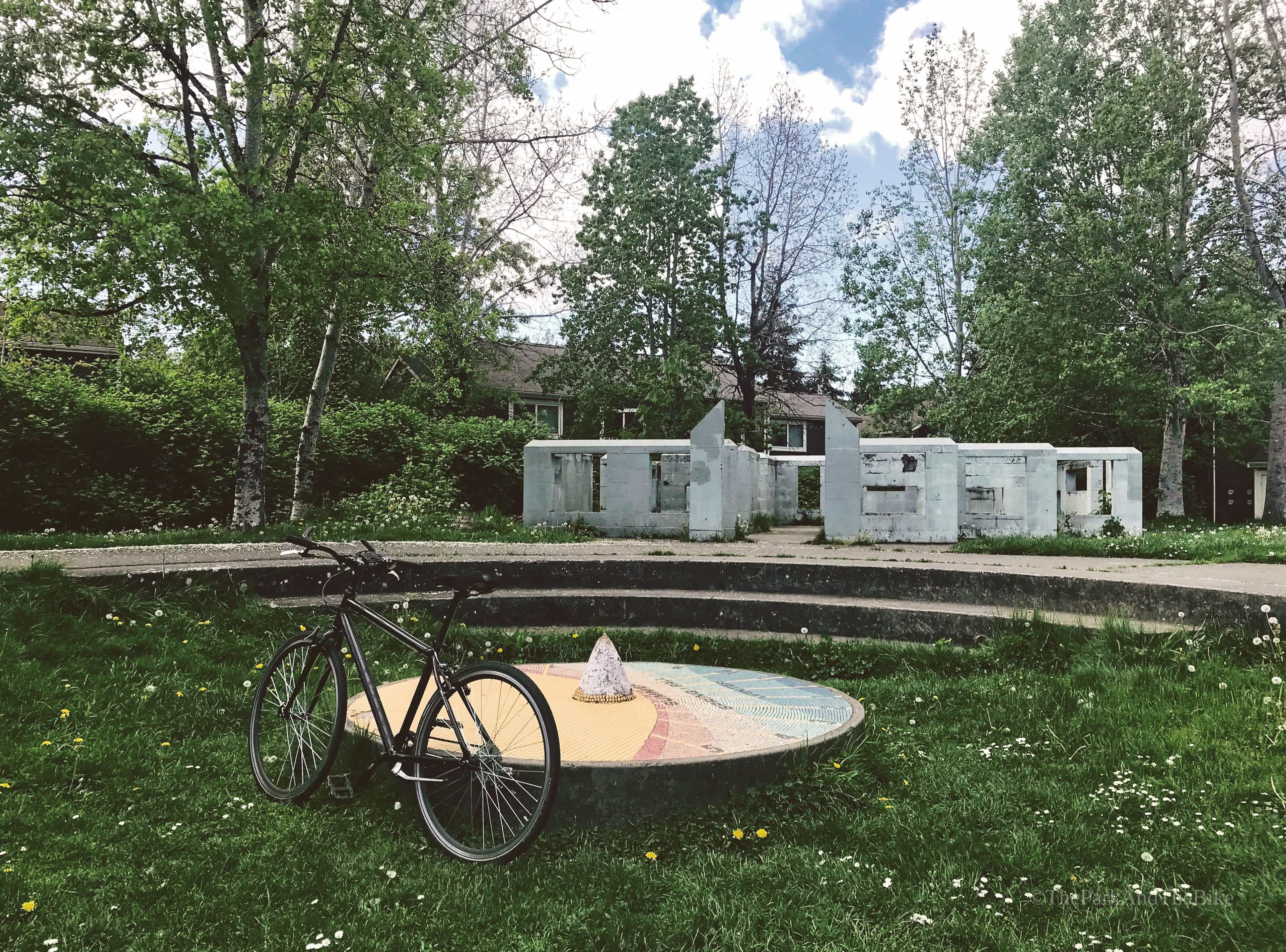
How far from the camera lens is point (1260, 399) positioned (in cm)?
2512

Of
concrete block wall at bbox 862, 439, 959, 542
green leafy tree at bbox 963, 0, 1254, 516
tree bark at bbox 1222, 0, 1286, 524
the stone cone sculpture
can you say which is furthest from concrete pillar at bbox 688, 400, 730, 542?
tree bark at bbox 1222, 0, 1286, 524

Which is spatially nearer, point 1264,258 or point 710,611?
point 710,611

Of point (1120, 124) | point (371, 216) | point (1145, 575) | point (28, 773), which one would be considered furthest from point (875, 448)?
point (1120, 124)

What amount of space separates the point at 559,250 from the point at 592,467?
10.6m

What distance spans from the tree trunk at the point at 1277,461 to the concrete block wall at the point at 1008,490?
539 inches

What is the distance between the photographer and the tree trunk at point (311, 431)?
15.1m

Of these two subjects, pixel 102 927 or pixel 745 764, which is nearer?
pixel 102 927

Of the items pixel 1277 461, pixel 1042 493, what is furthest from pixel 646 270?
pixel 1277 461

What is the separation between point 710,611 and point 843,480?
6.43 m

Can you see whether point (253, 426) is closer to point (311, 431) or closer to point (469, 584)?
point (311, 431)

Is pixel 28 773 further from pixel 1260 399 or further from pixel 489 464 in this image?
pixel 1260 399

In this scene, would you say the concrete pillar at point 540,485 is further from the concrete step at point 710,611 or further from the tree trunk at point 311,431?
the concrete step at point 710,611

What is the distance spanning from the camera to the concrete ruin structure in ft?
44.8

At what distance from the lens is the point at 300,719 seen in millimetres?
4047
